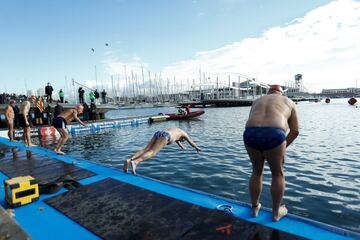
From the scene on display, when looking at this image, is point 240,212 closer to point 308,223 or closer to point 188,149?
point 308,223

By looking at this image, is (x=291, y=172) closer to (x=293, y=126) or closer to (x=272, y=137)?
(x=293, y=126)

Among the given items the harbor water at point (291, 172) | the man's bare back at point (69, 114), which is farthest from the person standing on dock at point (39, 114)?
the man's bare back at point (69, 114)

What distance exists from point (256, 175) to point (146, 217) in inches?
72.1

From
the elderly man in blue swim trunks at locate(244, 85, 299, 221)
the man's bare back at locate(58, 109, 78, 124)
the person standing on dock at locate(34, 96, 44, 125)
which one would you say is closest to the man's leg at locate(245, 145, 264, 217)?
the elderly man in blue swim trunks at locate(244, 85, 299, 221)

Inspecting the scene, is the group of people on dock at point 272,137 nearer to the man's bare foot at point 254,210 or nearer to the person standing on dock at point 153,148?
the man's bare foot at point 254,210

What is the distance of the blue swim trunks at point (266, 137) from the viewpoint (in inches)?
128

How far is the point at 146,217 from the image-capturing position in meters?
3.90

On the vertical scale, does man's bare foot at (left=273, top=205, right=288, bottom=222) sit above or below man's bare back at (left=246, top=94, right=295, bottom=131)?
below

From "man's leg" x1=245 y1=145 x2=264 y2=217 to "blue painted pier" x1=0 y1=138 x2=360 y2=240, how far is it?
16 centimetres

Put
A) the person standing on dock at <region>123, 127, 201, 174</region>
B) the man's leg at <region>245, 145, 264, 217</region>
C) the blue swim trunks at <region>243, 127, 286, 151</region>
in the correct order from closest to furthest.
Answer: the blue swim trunks at <region>243, 127, 286, 151</region>
the man's leg at <region>245, 145, 264, 217</region>
the person standing on dock at <region>123, 127, 201, 174</region>

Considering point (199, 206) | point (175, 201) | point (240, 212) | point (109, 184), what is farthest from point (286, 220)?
point (109, 184)

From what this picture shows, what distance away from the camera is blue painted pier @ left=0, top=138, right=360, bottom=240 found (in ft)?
10.9

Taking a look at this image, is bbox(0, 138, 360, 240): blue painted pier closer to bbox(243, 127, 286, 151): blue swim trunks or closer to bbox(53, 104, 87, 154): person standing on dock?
bbox(243, 127, 286, 151): blue swim trunks

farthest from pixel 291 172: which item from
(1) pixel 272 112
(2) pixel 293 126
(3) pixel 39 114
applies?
(3) pixel 39 114
